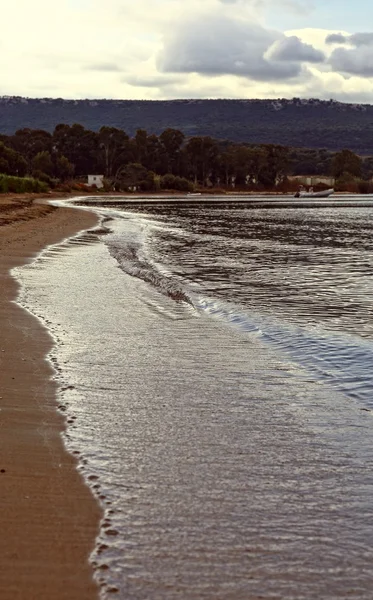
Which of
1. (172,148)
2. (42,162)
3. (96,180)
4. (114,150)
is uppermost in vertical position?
(172,148)

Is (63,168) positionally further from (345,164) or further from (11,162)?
(345,164)

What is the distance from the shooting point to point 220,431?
626cm

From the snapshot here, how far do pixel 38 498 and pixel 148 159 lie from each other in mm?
139078

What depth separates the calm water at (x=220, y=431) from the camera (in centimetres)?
404

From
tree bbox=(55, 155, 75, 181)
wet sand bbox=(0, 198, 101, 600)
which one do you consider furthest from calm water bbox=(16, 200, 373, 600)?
tree bbox=(55, 155, 75, 181)

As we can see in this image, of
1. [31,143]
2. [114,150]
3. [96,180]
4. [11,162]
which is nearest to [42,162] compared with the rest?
[96,180]

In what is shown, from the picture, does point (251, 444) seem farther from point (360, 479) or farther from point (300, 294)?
point (300, 294)

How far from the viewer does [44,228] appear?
3188cm

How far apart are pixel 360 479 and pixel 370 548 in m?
1.04

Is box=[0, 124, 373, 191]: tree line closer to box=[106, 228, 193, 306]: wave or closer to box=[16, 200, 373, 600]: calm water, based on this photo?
box=[106, 228, 193, 306]: wave

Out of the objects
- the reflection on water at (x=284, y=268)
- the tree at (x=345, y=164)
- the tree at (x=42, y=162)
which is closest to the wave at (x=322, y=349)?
the reflection on water at (x=284, y=268)

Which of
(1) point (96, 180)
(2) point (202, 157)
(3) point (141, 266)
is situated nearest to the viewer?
(3) point (141, 266)

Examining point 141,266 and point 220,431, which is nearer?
point 220,431

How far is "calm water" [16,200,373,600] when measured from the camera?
4.04 meters
